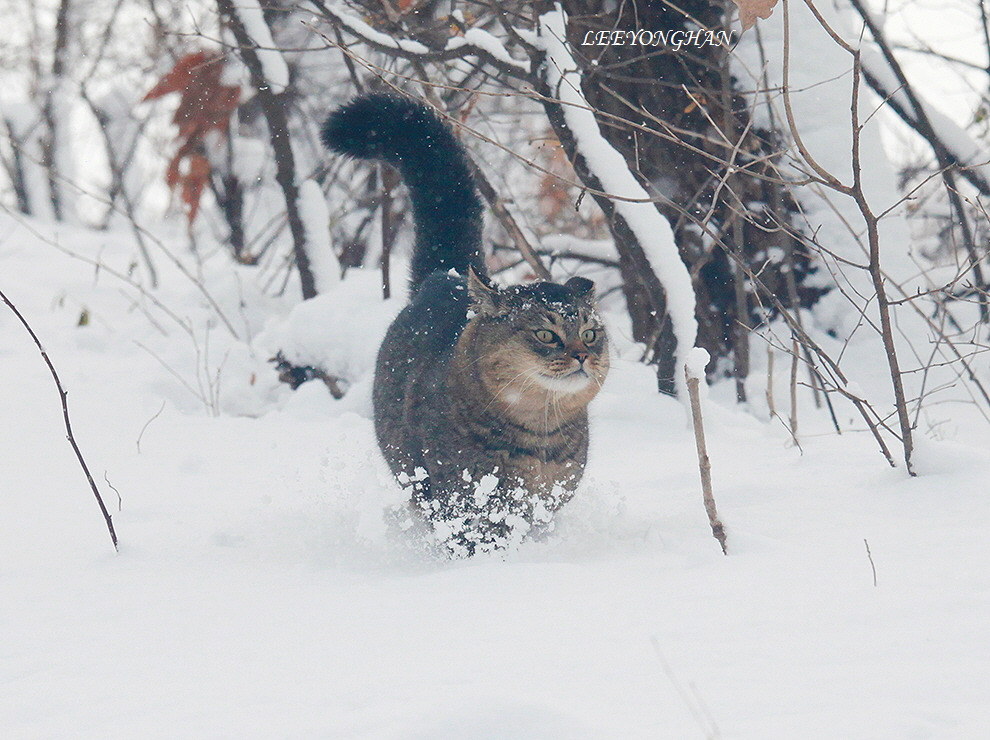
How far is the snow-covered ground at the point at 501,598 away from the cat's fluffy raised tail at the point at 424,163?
0.95 metres

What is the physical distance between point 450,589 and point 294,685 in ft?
1.93

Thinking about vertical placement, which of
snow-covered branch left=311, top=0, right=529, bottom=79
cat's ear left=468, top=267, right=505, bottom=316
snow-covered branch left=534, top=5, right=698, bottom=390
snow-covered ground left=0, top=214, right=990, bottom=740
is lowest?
snow-covered ground left=0, top=214, right=990, bottom=740

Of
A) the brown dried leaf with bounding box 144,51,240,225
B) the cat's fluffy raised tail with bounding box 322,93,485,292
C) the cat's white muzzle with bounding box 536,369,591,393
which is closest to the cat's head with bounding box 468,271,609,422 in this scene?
the cat's white muzzle with bounding box 536,369,591,393

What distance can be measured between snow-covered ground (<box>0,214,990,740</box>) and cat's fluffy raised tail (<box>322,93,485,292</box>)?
950mm

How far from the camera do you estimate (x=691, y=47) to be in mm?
4629

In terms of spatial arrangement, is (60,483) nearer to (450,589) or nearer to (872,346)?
(450,589)

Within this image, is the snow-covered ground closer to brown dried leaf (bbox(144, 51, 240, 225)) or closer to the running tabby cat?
the running tabby cat

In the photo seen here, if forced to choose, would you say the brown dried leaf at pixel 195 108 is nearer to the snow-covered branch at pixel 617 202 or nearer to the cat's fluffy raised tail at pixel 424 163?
the cat's fluffy raised tail at pixel 424 163

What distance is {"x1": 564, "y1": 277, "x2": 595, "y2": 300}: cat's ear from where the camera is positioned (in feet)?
10.1

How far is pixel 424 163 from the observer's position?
379 centimetres

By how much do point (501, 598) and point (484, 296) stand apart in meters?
1.14

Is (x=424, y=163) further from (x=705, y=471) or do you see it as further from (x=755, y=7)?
(x=705, y=471)

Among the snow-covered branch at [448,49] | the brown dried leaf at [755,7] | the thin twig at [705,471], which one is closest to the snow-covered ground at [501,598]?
the thin twig at [705,471]

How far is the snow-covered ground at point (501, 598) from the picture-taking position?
1587 millimetres
